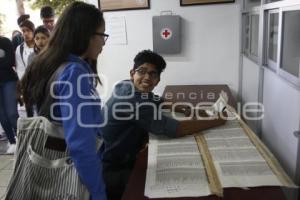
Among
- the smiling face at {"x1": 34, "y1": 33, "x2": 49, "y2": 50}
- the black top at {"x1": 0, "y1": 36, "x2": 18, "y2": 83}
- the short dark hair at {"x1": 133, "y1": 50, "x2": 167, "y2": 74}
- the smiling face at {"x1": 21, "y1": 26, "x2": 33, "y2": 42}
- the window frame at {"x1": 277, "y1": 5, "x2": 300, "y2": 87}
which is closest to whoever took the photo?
the window frame at {"x1": 277, "y1": 5, "x2": 300, "y2": 87}

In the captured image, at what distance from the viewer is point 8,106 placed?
3275mm

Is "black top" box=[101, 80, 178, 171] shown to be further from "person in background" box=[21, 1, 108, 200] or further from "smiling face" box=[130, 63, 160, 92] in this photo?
"person in background" box=[21, 1, 108, 200]

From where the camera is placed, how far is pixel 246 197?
99 cm

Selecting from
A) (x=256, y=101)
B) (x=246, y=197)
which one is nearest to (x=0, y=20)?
(x=256, y=101)

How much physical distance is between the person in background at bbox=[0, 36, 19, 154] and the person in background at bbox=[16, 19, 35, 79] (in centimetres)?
10

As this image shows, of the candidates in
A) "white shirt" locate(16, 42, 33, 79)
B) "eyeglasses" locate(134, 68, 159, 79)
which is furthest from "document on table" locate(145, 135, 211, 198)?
"white shirt" locate(16, 42, 33, 79)

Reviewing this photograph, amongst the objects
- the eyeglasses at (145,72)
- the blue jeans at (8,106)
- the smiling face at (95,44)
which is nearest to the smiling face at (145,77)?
the eyeglasses at (145,72)

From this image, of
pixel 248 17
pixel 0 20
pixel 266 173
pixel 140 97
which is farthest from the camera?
pixel 0 20

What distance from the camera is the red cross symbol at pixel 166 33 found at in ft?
9.95

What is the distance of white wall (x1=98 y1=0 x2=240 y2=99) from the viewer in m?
3.01

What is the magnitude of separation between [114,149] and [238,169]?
2.18 ft

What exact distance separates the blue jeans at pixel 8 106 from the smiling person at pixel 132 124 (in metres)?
2.09

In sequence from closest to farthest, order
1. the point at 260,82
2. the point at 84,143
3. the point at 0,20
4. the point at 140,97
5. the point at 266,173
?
the point at 84,143 < the point at 266,173 < the point at 140,97 < the point at 260,82 < the point at 0,20

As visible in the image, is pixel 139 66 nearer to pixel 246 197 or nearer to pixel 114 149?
pixel 114 149
